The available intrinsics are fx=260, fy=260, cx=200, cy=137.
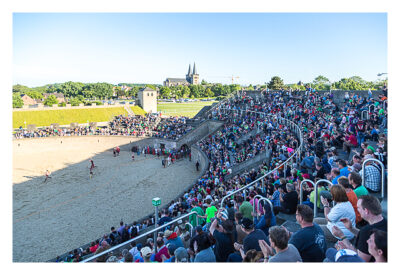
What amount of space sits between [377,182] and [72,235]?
14149mm

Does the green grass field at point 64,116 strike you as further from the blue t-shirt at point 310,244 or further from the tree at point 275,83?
the blue t-shirt at point 310,244

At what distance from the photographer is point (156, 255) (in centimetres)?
564

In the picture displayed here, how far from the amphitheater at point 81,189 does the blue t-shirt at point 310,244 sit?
2.21m

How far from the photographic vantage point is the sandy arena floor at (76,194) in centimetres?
1380

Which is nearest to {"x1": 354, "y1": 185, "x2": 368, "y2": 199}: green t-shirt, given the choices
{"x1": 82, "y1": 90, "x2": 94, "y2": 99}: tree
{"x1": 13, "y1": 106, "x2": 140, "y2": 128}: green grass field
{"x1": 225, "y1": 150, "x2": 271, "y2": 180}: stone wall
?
{"x1": 225, "y1": 150, "x2": 271, "y2": 180}: stone wall

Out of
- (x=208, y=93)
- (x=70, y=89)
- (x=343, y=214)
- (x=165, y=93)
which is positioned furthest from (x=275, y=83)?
(x=70, y=89)

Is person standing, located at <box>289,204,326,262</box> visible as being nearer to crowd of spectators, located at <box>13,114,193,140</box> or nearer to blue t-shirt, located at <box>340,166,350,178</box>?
blue t-shirt, located at <box>340,166,350,178</box>

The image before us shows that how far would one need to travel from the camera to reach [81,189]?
21234 millimetres

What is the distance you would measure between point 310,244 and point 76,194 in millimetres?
19932

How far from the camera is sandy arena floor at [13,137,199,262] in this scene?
13.8 metres

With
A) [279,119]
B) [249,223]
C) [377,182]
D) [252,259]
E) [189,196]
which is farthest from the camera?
[279,119]

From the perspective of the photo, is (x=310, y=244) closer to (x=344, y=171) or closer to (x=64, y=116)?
(x=344, y=171)

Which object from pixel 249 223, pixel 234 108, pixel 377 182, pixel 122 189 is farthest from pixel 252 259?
pixel 234 108

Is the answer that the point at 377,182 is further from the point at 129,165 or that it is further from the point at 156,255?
the point at 129,165
